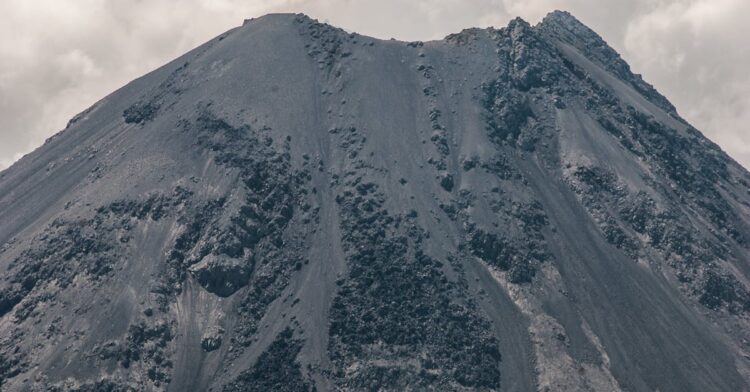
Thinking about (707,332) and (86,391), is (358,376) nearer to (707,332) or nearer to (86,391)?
(86,391)

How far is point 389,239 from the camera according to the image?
192 m

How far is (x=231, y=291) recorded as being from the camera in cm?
18425

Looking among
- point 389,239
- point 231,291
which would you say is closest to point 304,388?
point 231,291

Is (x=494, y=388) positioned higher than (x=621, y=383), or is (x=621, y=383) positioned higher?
(x=494, y=388)

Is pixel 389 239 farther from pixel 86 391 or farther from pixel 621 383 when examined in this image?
pixel 86 391

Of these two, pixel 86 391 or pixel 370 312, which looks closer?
pixel 86 391

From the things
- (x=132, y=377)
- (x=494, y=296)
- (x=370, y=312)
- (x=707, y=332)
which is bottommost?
(x=707, y=332)

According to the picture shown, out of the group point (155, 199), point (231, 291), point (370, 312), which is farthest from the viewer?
point (155, 199)

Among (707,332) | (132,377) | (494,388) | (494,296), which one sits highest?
(132,377)

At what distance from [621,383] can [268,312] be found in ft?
300

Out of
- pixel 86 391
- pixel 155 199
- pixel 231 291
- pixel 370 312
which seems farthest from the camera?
pixel 155 199

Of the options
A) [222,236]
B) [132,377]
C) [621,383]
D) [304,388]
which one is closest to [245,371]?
[304,388]

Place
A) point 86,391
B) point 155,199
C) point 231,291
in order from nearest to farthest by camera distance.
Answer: point 86,391 < point 231,291 < point 155,199

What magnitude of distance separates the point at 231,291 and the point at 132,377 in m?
34.6
